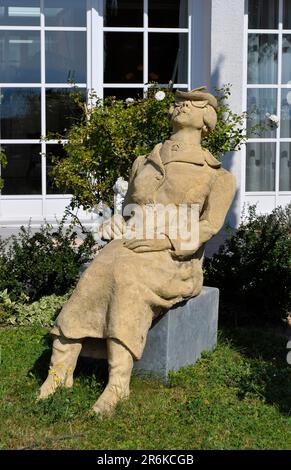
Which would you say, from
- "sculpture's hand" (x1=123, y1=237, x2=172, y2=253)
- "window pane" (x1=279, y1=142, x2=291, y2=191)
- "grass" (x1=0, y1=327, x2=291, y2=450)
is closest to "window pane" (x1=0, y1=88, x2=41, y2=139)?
"window pane" (x1=279, y1=142, x2=291, y2=191)

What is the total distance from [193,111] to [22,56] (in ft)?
15.9

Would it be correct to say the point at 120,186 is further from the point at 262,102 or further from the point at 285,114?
the point at 285,114

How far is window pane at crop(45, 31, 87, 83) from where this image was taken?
984cm

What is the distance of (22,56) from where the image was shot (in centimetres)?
986

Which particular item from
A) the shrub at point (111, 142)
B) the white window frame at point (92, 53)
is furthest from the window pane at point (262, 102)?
the shrub at point (111, 142)

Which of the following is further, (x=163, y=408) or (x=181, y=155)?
(x=181, y=155)

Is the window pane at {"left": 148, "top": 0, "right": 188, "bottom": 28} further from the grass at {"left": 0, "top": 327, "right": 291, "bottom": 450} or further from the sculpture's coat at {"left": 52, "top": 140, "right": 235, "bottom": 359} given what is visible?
the grass at {"left": 0, "top": 327, "right": 291, "bottom": 450}

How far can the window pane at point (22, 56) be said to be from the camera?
32.3 ft

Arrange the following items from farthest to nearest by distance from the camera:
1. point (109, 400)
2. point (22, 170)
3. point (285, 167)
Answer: point (285, 167) < point (22, 170) < point (109, 400)

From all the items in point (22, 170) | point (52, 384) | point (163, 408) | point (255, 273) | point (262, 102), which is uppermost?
point (262, 102)

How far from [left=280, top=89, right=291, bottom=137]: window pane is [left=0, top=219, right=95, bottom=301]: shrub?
3936 mm

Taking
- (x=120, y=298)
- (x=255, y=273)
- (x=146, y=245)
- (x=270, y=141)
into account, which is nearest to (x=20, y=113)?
(x=270, y=141)

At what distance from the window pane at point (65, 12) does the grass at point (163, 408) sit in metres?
4.92

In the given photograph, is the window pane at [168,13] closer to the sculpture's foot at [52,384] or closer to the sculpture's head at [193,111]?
the sculpture's head at [193,111]
